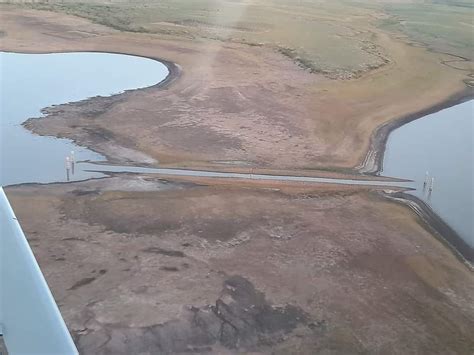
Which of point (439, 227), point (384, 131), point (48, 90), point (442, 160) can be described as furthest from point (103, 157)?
point (442, 160)

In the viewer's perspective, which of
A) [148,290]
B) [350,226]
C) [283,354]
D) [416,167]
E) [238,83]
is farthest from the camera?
[238,83]

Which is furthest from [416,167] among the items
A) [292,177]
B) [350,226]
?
[350,226]

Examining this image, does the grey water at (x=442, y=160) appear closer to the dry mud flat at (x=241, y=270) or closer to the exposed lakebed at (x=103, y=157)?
the exposed lakebed at (x=103, y=157)

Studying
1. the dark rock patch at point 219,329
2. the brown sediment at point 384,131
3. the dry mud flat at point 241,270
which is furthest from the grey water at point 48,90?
the brown sediment at point 384,131

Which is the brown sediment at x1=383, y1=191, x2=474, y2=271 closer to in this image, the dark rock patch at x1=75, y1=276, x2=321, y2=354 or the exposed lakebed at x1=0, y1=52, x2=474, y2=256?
the exposed lakebed at x1=0, y1=52, x2=474, y2=256

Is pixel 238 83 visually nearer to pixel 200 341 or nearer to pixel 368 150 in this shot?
pixel 368 150

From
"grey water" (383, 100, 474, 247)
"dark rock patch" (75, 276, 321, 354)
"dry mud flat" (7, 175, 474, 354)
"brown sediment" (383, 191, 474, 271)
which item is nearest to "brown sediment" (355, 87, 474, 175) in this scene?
"grey water" (383, 100, 474, 247)

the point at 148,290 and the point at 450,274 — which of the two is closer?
the point at 148,290

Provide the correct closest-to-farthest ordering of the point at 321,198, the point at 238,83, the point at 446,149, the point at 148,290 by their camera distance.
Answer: the point at 148,290
the point at 321,198
the point at 446,149
the point at 238,83
